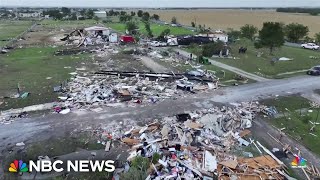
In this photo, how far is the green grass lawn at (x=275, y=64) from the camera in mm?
31864

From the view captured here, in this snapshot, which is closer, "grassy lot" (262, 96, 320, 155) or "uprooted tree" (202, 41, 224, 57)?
"grassy lot" (262, 96, 320, 155)

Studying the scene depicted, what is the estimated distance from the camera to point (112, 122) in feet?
61.1

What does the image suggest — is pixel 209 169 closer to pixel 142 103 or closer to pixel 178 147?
pixel 178 147

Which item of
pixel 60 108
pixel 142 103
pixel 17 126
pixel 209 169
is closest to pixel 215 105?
pixel 142 103

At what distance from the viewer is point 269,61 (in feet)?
117

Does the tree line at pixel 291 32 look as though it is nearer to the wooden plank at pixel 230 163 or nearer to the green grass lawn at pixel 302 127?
the green grass lawn at pixel 302 127

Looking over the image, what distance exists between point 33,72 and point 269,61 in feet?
84.1

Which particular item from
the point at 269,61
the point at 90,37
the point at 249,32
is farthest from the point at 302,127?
the point at 90,37

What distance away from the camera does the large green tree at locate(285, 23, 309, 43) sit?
4991 cm

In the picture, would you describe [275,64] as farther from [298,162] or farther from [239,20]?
[239,20]

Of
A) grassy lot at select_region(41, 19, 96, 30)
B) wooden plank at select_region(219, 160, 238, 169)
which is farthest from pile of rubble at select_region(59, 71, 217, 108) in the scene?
grassy lot at select_region(41, 19, 96, 30)

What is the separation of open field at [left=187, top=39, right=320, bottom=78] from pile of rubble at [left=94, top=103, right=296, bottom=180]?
1236cm

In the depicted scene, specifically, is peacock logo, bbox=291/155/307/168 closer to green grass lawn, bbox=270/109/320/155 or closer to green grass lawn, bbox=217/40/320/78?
green grass lawn, bbox=270/109/320/155

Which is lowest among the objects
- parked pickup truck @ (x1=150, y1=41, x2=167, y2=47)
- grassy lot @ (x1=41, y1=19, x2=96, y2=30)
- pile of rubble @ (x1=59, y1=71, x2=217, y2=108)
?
pile of rubble @ (x1=59, y1=71, x2=217, y2=108)
